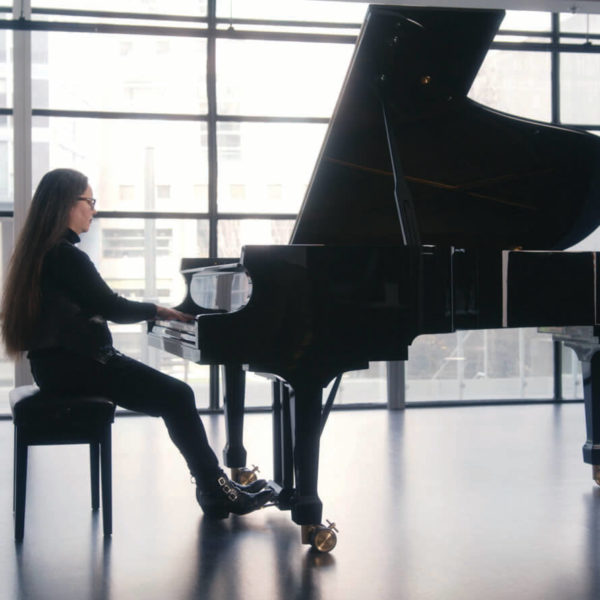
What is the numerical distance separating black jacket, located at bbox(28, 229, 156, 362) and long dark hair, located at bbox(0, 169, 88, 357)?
33 millimetres

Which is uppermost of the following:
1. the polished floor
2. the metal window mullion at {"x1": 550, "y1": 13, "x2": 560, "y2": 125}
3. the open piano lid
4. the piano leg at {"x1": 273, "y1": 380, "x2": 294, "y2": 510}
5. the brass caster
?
the metal window mullion at {"x1": 550, "y1": 13, "x2": 560, "y2": 125}

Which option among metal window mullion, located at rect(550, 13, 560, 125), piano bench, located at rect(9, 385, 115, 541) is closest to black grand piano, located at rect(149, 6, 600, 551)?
piano bench, located at rect(9, 385, 115, 541)

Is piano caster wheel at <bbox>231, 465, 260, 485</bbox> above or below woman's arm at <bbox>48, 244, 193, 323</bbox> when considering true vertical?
below

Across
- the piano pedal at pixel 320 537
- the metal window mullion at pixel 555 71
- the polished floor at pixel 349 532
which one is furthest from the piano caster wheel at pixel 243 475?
the metal window mullion at pixel 555 71

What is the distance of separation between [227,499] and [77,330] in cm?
85

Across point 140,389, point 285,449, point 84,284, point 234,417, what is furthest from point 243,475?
point 84,284

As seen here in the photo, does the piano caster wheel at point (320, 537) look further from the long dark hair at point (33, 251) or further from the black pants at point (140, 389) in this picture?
the long dark hair at point (33, 251)

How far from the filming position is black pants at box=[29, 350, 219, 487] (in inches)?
126

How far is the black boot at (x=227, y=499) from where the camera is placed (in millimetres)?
3254

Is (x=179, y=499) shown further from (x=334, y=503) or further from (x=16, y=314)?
(x=16, y=314)

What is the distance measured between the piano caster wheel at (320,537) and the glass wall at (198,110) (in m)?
3.72

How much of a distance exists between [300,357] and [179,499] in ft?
4.21

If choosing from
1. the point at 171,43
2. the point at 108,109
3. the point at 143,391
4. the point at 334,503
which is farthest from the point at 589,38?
the point at 143,391

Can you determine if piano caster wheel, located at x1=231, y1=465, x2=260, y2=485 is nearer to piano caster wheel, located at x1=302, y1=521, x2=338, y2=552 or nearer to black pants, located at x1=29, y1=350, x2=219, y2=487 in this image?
black pants, located at x1=29, y1=350, x2=219, y2=487
